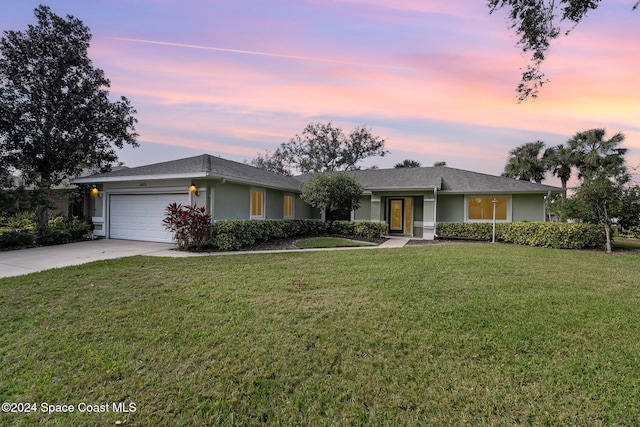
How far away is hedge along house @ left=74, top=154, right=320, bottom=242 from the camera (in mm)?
10688

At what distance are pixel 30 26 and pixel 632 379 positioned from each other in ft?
64.8

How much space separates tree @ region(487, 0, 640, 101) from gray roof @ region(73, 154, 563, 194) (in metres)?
7.26

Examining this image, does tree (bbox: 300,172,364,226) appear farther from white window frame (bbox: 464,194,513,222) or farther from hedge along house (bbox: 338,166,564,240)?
white window frame (bbox: 464,194,513,222)

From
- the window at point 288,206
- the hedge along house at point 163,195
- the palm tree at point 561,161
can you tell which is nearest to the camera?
the hedge along house at point 163,195

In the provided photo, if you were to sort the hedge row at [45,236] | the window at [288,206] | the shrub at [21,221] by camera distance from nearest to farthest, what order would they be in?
the hedge row at [45,236] → the window at [288,206] → the shrub at [21,221]

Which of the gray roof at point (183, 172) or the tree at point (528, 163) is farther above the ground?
the tree at point (528, 163)

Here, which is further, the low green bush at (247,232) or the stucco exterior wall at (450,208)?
the stucco exterior wall at (450,208)

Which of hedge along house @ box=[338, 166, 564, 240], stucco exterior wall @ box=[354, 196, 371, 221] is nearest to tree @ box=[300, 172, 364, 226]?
hedge along house @ box=[338, 166, 564, 240]

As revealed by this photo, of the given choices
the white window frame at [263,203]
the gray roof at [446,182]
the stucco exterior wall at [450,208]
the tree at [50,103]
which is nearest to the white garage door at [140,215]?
the tree at [50,103]

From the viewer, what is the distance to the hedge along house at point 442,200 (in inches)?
551

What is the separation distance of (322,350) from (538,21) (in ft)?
26.9

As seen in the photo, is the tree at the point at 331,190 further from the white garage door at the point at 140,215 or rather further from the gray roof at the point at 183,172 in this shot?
the white garage door at the point at 140,215

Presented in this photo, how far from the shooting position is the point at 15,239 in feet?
31.8

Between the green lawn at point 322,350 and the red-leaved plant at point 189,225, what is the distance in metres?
3.62
